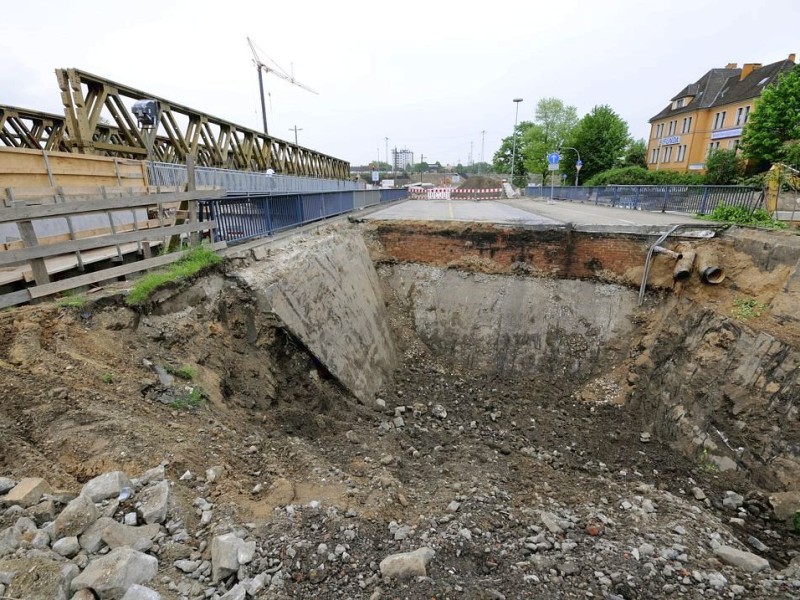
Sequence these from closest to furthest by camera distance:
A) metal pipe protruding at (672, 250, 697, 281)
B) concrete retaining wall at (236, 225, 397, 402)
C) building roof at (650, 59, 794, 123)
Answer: concrete retaining wall at (236, 225, 397, 402)
metal pipe protruding at (672, 250, 697, 281)
building roof at (650, 59, 794, 123)

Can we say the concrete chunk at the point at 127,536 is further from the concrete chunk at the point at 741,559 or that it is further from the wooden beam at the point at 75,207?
the concrete chunk at the point at 741,559

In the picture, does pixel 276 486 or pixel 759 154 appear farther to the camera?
pixel 759 154

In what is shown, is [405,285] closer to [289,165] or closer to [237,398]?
[237,398]

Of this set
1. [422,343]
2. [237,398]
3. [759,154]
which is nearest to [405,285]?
[422,343]

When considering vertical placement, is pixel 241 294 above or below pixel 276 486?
above

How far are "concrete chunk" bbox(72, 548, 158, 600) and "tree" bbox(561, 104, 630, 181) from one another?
53227mm

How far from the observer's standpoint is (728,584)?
135 inches

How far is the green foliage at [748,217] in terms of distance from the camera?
8289 mm

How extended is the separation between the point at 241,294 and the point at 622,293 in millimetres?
8404

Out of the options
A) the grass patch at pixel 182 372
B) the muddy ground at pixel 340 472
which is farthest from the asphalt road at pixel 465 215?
the grass patch at pixel 182 372

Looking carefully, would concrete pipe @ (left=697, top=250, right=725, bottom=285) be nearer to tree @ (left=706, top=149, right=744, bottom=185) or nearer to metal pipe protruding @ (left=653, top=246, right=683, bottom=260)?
metal pipe protruding @ (left=653, top=246, right=683, bottom=260)

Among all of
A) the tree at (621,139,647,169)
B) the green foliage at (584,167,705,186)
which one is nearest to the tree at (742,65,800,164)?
the green foliage at (584,167,705,186)

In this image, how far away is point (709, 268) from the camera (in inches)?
298

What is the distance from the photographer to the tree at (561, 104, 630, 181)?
45406 mm
